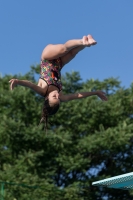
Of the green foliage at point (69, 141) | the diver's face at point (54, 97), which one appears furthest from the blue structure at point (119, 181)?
the green foliage at point (69, 141)

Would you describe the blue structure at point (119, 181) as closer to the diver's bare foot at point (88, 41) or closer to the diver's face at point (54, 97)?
the diver's face at point (54, 97)

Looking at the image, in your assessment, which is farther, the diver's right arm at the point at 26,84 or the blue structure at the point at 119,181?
the blue structure at the point at 119,181

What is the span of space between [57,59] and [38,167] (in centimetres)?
844

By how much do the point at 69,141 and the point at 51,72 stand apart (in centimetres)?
Answer: 849

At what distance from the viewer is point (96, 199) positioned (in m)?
15.3

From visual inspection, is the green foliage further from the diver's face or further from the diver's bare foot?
the diver's bare foot

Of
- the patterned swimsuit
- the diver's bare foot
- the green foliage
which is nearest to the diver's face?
the patterned swimsuit

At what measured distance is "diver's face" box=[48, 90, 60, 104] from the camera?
6184 millimetres

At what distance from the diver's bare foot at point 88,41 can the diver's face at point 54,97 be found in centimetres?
86

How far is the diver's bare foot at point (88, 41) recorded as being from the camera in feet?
18.3

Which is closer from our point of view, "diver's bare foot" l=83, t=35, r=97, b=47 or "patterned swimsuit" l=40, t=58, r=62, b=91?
"diver's bare foot" l=83, t=35, r=97, b=47

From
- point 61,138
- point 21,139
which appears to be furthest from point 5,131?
point 61,138

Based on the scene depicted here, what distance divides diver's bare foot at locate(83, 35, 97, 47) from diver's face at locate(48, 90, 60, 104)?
33.8 inches

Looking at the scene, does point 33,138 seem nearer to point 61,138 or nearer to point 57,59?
point 61,138
